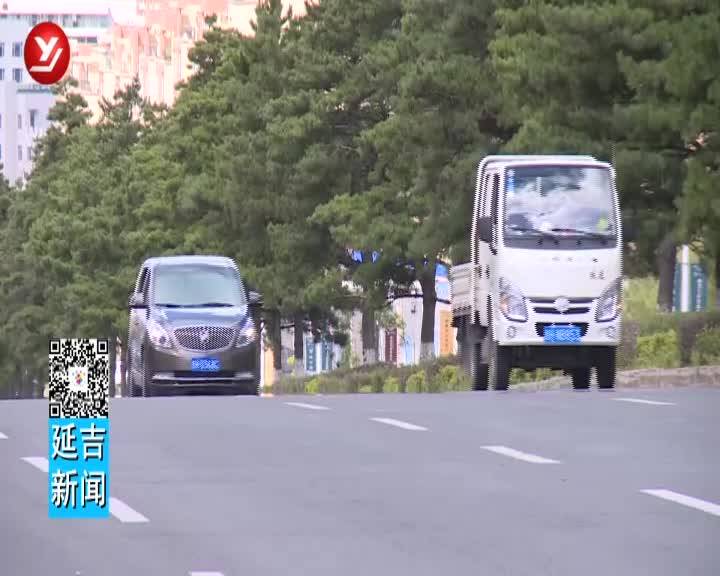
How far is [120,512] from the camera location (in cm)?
1437

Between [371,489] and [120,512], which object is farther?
[371,489]

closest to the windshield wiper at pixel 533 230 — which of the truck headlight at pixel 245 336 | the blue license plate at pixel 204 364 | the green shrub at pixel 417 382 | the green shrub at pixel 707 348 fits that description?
the truck headlight at pixel 245 336

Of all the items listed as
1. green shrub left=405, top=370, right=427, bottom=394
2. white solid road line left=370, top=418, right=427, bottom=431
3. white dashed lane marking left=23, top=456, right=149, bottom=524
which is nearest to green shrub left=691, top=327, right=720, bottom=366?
green shrub left=405, top=370, right=427, bottom=394

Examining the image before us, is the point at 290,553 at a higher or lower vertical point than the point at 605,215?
lower

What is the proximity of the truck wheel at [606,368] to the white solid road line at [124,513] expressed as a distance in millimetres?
17615

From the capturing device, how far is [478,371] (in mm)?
34156

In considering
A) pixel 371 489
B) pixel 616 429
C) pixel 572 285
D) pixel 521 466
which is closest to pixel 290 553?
pixel 371 489

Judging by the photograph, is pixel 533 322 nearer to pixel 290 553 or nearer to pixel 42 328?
pixel 290 553

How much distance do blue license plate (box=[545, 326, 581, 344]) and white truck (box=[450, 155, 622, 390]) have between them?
13 mm

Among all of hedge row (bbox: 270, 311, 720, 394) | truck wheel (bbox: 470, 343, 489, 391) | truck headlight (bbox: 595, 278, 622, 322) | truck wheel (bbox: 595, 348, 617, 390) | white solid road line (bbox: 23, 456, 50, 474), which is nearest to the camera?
white solid road line (bbox: 23, 456, 50, 474)

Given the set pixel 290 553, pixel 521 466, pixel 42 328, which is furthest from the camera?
pixel 42 328

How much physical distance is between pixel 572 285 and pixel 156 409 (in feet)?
25.2

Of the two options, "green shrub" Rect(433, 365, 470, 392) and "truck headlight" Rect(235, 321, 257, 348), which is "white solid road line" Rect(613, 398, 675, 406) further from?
"green shrub" Rect(433, 365, 470, 392)

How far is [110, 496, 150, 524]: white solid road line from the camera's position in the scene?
45.8 feet
